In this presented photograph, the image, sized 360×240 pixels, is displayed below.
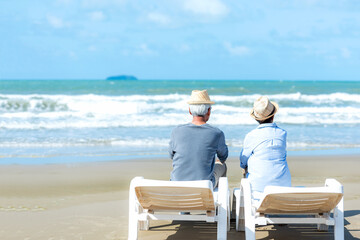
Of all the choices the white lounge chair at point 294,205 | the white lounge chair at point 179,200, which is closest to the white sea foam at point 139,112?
the white lounge chair at point 179,200

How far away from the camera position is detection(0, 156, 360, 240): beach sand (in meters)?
4.38

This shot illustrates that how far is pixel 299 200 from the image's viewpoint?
3.54m

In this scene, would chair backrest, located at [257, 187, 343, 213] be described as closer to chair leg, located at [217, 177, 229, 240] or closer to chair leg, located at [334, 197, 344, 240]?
chair leg, located at [334, 197, 344, 240]

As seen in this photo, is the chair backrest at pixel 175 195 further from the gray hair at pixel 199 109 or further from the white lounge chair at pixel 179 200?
the gray hair at pixel 199 109

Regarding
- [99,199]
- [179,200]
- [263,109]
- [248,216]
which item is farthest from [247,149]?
[99,199]

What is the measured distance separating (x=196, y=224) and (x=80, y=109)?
17788 mm

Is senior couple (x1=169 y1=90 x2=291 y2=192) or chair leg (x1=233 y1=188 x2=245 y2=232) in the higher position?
senior couple (x1=169 y1=90 x2=291 y2=192)

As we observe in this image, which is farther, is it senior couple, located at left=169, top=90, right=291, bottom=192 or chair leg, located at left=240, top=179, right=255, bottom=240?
senior couple, located at left=169, top=90, right=291, bottom=192

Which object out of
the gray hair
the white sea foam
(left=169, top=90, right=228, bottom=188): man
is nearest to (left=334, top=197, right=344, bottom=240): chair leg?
(left=169, top=90, right=228, bottom=188): man

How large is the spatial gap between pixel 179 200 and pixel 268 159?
85 centimetres

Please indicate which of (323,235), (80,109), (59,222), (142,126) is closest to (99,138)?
(142,126)

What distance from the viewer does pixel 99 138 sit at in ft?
36.7

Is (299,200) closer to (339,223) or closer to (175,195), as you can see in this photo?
(339,223)

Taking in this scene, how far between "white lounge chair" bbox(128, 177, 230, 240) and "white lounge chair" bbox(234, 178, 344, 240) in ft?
0.60
